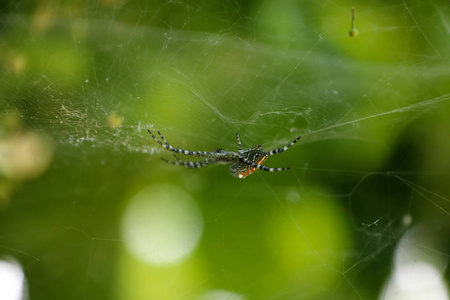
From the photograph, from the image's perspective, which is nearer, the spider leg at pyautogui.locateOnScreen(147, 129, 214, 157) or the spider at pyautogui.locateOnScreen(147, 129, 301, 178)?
the spider at pyautogui.locateOnScreen(147, 129, 301, 178)

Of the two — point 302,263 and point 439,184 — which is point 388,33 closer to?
point 439,184

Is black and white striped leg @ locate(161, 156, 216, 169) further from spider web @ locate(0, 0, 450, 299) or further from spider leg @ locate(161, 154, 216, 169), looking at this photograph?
spider web @ locate(0, 0, 450, 299)

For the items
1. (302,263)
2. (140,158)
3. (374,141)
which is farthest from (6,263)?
(374,141)

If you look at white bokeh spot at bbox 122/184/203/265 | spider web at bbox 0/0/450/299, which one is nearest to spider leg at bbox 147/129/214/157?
spider web at bbox 0/0/450/299

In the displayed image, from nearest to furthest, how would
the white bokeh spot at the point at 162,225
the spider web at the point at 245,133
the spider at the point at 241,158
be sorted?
the spider at the point at 241,158 < the spider web at the point at 245,133 < the white bokeh spot at the point at 162,225

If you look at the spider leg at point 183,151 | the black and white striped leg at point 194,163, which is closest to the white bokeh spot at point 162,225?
the black and white striped leg at point 194,163

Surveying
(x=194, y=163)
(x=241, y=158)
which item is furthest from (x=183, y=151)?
(x=241, y=158)

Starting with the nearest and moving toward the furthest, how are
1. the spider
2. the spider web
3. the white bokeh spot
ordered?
the spider → the spider web → the white bokeh spot

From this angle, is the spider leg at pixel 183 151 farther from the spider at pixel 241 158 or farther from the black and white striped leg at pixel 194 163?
the black and white striped leg at pixel 194 163

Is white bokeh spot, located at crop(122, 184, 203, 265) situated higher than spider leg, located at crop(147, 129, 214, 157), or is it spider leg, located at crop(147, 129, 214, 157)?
spider leg, located at crop(147, 129, 214, 157)
